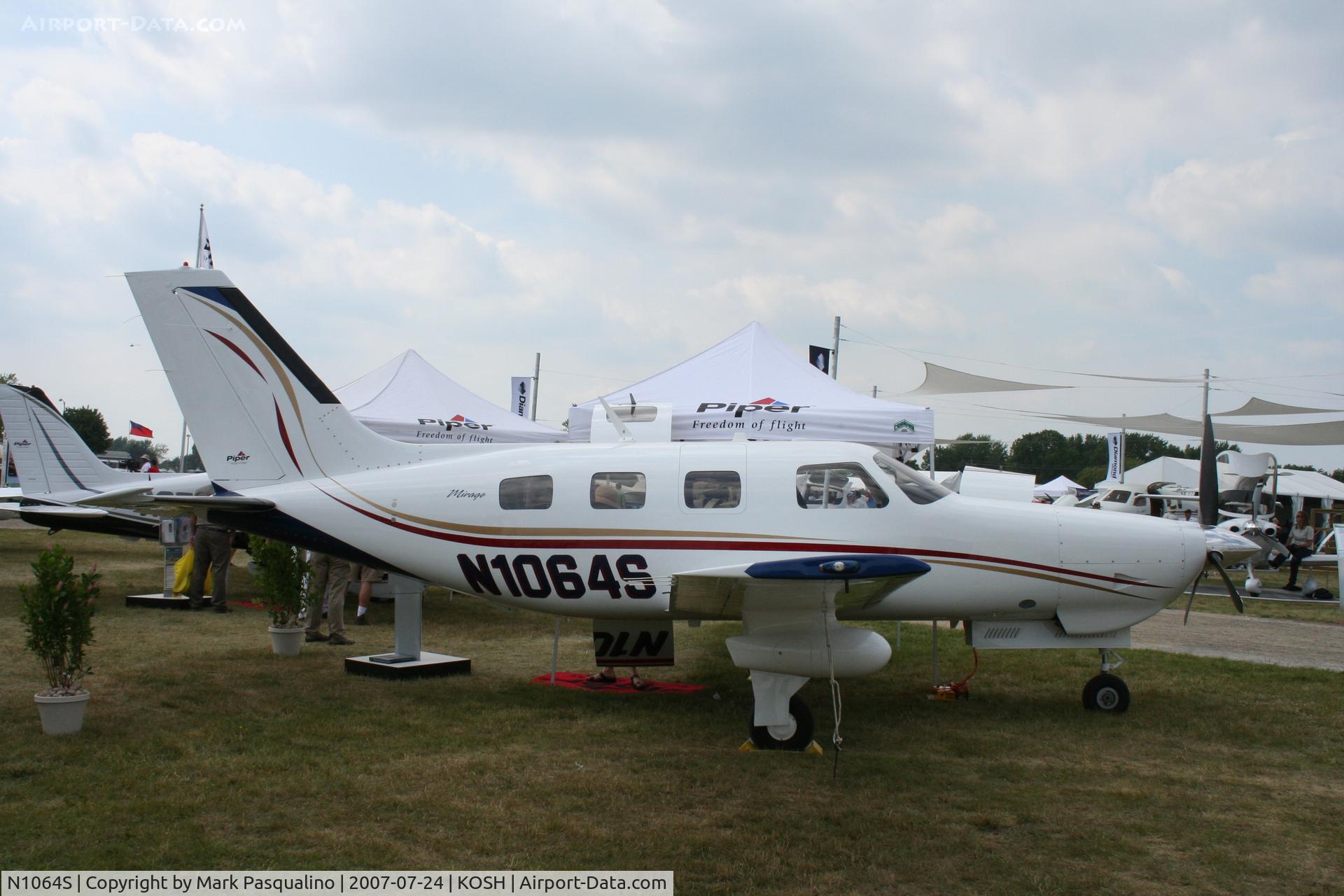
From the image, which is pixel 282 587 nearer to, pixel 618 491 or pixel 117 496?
pixel 618 491

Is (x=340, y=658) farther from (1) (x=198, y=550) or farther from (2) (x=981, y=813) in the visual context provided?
(2) (x=981, y=813)

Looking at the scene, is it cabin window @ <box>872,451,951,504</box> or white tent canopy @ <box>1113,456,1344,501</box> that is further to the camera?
white tent canopy @ <box>1113,456,1344,501</box>

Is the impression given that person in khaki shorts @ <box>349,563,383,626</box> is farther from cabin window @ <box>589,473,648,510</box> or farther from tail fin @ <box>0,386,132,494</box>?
tail fin @ <box>0,386,132,494</box>

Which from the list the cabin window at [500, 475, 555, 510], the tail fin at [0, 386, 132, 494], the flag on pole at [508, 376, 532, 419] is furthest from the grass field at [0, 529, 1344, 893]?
the flag on pole at [508, 376, 532, 419]

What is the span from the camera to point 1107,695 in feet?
26.4

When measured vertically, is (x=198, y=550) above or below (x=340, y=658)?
above

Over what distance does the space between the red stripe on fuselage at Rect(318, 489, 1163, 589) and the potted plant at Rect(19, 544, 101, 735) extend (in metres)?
2.47

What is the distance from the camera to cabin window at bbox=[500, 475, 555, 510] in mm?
7848

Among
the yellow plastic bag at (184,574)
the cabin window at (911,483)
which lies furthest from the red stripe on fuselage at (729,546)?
the yellow plastic bag at (184,574)

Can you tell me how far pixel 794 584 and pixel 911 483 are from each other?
185 centimetres

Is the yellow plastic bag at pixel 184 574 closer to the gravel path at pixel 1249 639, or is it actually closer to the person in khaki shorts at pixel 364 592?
the person in khaki shorts at pixel 364 592

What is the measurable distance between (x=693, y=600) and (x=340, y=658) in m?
4.85

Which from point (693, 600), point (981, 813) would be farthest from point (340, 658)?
point (981, 813)

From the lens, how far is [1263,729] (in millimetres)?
7445
